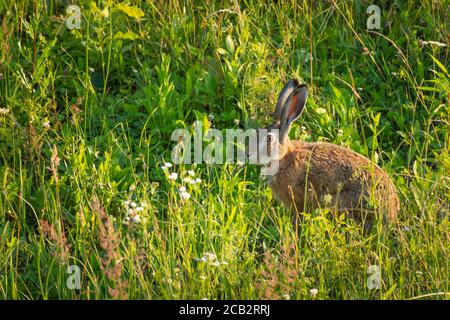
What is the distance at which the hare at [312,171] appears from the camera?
596cm

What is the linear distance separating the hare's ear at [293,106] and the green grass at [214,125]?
0.42 metres

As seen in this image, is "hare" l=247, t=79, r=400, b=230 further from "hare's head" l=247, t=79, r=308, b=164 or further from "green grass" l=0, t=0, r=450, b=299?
"green grass" l=0, t=0, r=450, b=299

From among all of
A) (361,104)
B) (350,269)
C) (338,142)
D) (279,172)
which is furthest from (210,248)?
(361,104)

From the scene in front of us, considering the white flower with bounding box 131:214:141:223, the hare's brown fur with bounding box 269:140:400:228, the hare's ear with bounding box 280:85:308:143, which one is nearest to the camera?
the white flower with bounding box 131:214:141:223

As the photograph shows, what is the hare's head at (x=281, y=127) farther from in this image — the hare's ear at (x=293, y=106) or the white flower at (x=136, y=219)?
the white flower at (x=136, y=219)

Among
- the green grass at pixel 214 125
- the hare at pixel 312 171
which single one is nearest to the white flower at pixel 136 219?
the green grass at pixel 214 125

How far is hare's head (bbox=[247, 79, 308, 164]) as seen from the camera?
610cm

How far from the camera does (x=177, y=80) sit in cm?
700

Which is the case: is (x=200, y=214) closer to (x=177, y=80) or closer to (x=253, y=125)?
(x=253, y=125)

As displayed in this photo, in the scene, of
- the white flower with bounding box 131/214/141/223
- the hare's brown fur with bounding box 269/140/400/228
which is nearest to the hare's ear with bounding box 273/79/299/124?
the hare's brown fur with bounding box 269/140/400/228

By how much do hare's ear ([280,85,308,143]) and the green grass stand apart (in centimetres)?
42

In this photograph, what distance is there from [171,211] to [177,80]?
79.4 inches

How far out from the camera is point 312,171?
6.30 meters
